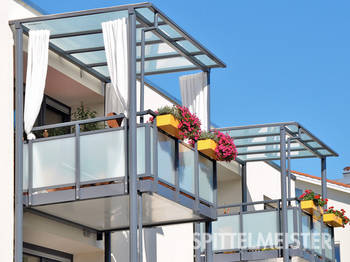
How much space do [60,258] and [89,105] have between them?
3.38 metres

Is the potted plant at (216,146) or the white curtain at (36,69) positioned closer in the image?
the white curtain at (36,69)

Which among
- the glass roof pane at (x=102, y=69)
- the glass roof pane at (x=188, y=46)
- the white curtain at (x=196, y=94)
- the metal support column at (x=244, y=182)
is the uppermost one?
the glass roof pane at (x=188, y=46)

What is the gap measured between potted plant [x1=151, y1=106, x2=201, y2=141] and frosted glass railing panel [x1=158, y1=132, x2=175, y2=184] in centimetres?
15

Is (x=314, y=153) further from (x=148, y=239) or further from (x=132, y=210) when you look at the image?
(x=132, y=210)

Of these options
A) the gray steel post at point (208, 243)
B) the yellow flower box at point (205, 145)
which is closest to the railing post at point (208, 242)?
the gray steel post at point (208, 243)

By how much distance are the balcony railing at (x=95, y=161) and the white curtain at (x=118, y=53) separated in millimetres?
461

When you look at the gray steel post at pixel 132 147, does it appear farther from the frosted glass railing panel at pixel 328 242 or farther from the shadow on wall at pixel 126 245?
the frosted glass railing panel at pixel 328 242

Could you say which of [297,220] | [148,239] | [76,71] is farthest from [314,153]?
[76,71]

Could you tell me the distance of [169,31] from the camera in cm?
1678

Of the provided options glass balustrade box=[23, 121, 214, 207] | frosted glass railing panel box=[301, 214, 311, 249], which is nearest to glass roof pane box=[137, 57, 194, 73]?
glass balustrade box=[23, 121, 214, 207]

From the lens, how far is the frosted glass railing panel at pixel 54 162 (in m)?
15.8

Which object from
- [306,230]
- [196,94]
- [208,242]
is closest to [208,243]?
[208,242]

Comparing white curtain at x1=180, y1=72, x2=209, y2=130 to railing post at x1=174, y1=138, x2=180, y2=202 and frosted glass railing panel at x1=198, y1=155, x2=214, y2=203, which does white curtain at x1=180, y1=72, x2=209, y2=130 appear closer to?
frosted glass railing panel at x1=198, y1=155, x2=214, y2=203

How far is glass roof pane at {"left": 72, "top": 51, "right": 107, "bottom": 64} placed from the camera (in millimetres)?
17891
